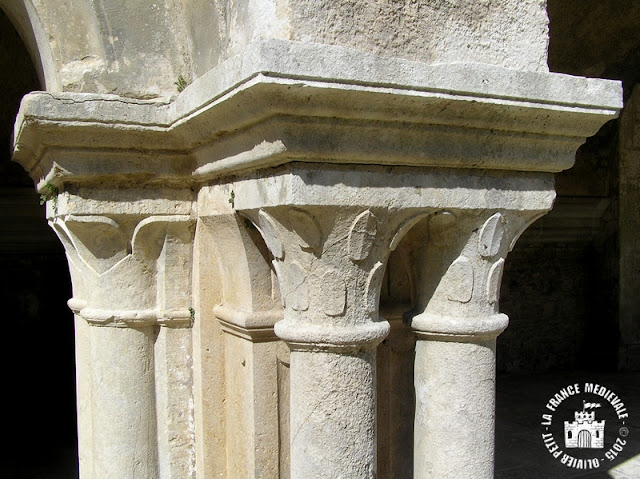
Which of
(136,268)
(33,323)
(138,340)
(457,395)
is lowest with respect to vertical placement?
(33,323)

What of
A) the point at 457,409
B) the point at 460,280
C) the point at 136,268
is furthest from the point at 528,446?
the point at 136,268

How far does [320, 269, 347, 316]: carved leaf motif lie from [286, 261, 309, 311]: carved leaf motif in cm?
5

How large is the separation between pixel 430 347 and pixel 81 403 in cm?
→ 133

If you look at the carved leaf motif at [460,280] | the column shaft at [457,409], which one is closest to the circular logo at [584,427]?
the column shaft at [457,409]

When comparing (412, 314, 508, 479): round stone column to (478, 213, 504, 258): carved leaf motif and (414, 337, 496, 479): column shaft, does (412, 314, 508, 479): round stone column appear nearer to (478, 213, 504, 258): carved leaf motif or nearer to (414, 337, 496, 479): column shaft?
(414, 337, 496, 479): column shaft

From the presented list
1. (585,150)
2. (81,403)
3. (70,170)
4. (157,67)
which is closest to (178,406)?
(81,403)

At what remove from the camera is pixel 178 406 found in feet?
7.09

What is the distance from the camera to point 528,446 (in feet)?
14.6

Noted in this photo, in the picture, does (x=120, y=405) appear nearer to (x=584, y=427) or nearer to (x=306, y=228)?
(x=306, y=228)

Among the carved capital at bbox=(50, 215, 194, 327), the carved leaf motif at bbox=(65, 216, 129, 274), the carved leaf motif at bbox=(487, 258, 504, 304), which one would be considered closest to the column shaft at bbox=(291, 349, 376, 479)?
the carved leaf motif at bbox=(487, 258, 504, 304)

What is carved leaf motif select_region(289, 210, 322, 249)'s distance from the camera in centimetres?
149

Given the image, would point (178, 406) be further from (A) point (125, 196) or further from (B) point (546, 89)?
(B) point (546, 89)

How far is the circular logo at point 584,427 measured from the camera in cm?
427

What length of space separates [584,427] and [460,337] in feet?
11.7
